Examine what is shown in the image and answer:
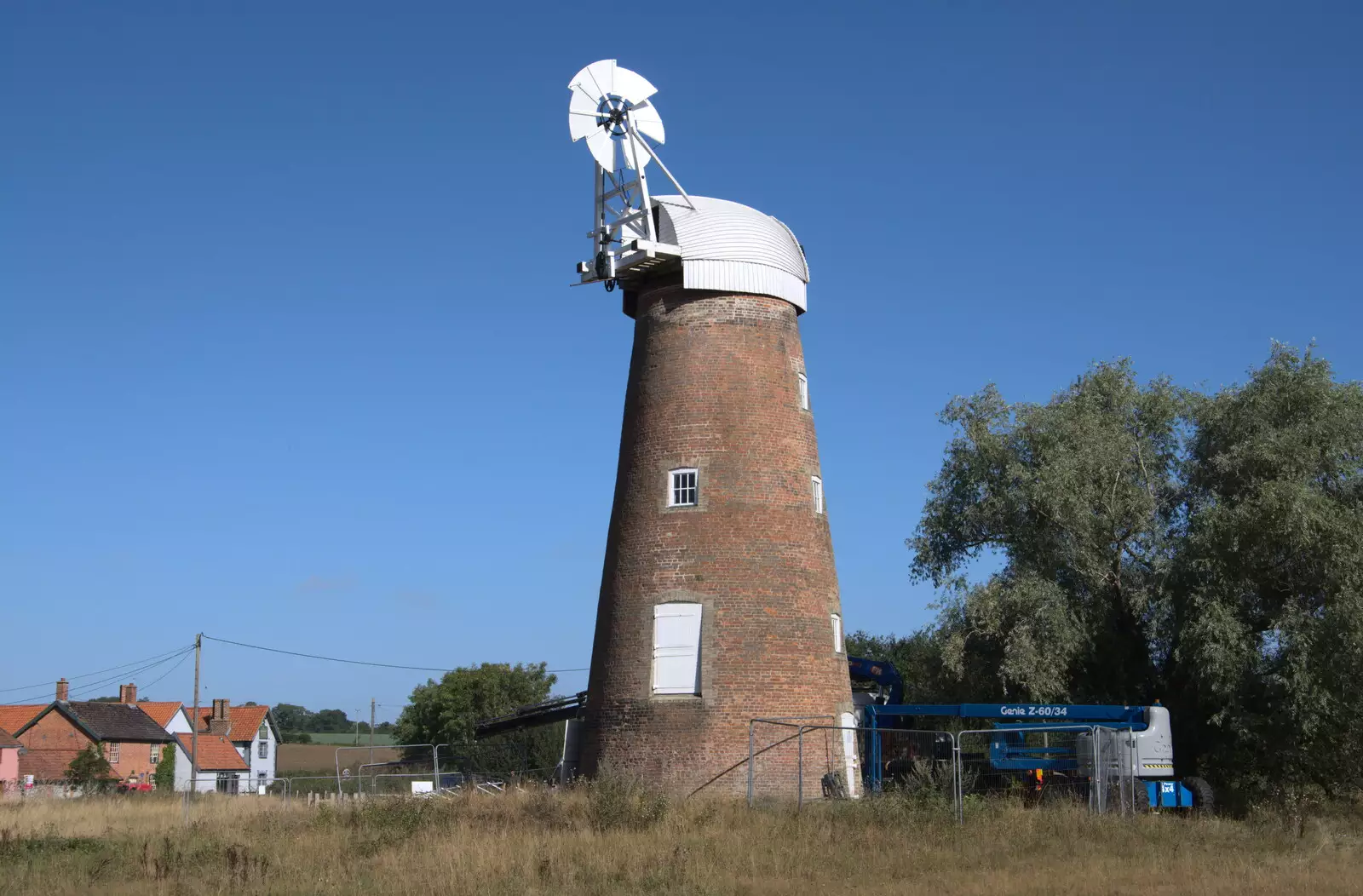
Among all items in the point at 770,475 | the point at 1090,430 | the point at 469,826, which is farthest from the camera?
the point at 1090,430

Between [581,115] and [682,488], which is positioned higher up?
[581,115]

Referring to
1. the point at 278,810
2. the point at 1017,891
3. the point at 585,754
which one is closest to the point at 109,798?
the point at 278,810

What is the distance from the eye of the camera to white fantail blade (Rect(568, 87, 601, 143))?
88.0 ft

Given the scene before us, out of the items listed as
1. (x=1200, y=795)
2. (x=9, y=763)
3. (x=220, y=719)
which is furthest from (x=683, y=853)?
(x=220, y=719)

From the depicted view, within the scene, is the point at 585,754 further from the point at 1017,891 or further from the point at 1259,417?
the point at 1259,417

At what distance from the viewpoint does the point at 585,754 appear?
25.8 m

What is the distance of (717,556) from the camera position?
25.0 m

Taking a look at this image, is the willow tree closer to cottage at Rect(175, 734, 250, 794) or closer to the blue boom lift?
the blue boom lift

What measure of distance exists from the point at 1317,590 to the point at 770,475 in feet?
38.7

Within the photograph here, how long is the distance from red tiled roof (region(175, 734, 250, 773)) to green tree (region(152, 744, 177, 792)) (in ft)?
4.84

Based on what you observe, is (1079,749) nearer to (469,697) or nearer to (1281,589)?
(1281,589)

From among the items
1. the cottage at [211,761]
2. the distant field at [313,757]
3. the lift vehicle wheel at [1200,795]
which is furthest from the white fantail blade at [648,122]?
the distant field at [313,757]

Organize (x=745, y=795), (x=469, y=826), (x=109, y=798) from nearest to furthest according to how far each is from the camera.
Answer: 1. (x=469, y=826)
2. (x=745, y=795)
3. (x=109, y=798)

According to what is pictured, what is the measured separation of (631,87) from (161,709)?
62311 mm
